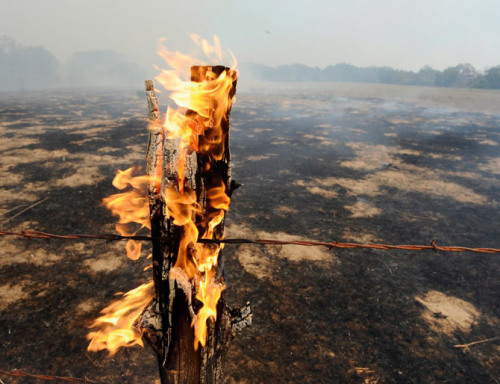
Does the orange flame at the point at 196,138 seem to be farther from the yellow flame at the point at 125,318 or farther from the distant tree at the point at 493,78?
the distant tree at the point at 493,78

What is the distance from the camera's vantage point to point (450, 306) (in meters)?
5.33

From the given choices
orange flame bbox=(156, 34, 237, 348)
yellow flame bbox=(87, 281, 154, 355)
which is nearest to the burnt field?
yellow flame bbox=(87, 281, 154, 355)

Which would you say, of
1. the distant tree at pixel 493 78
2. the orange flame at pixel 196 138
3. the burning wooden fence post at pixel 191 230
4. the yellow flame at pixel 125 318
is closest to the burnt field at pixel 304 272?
the yellow flame at pixel 125 318

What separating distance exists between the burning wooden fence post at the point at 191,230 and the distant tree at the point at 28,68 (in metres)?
82.2

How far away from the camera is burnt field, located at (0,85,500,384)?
13.8 ft

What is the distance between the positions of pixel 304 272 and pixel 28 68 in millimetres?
91503

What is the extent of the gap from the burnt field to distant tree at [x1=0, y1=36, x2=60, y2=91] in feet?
239

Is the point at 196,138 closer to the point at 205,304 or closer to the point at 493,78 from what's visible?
the point at 205,304

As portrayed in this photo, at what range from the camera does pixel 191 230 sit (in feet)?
6.24

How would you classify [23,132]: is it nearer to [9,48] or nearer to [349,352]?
[349,352]

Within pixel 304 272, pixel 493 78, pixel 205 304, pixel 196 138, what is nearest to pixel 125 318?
pixel 205 304

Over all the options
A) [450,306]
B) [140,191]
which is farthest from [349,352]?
[140,191]

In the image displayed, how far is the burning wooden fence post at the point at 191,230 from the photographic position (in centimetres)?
180

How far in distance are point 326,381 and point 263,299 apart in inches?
66.0
